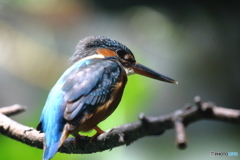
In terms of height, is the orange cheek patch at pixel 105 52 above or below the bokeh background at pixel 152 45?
below

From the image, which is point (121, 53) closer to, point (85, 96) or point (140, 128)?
point (85, 96)

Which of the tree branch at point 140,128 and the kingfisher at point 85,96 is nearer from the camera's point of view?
the tree branch at point 140,128

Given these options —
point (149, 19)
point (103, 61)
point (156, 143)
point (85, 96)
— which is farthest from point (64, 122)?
Result: point (149, 19)

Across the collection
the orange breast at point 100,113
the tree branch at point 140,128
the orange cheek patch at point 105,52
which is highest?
the orange cheek patch at point 105,52

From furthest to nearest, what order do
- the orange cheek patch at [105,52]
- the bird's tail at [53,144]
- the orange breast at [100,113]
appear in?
1. the orange cheek patch at [105,52]
2. the orange breast at [100,113]
3. the bird's tail at [53,144]

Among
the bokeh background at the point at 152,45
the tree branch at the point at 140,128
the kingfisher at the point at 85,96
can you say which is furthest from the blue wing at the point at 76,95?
the bokeh background at the point at 152,45

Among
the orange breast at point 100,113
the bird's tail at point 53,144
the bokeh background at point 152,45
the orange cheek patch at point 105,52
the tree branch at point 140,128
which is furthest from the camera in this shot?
the bokeh background at point 152,45

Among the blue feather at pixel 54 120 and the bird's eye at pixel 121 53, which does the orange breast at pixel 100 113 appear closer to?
the blue feather at pixel 54 120

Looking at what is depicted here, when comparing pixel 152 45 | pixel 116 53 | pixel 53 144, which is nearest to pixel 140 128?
pixel 53 144

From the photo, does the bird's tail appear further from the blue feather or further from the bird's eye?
the bird's eye
